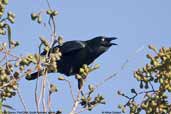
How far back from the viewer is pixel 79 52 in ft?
28.5

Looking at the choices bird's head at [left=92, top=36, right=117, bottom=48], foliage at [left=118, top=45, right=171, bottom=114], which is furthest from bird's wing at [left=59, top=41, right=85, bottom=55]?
foliage at [left=118, top=45, right=171, bottom=114]

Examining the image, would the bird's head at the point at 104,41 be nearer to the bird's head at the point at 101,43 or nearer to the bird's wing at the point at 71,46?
the bird's head at the point at 101,43

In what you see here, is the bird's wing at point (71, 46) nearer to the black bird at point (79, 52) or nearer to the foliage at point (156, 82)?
the black bird at point (79, 52)

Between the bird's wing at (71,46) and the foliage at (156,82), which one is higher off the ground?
the bird's wing at (71,46)

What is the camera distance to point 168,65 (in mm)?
3289

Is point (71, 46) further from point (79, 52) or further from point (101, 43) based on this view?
point (101, 43)

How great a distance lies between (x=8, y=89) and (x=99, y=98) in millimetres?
690

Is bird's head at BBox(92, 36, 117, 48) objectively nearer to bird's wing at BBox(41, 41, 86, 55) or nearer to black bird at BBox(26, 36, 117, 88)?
black bird at BBox(26, 36, 117, 88)

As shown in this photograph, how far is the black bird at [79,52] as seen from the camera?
818cm

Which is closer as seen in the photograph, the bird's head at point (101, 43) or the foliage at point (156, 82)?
A: the foliage at point (156, 82)

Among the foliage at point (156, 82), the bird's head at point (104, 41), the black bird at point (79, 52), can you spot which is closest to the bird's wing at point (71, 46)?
the black bird at point (79, 52)

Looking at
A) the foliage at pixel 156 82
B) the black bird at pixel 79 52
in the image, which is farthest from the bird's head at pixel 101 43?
the foliage at pixel 156 82

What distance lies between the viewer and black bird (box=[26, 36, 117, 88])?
26.8 feet

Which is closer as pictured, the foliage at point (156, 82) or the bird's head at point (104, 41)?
the foliage at point (156, 82)
